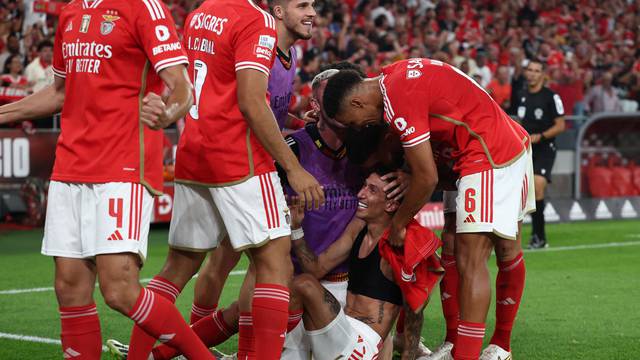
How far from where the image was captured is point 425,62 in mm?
5312

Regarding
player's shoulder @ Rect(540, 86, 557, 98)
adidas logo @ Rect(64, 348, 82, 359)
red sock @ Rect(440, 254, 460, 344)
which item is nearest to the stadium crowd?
player's shoulder @ Rect(540, 86, 557, 98)

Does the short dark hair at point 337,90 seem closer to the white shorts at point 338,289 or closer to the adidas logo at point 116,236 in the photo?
the white shorts at point 338,289

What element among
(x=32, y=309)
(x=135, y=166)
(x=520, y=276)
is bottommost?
(x=32, y=309)

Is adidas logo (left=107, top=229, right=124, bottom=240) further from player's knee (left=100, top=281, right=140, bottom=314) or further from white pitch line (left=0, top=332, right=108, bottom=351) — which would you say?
white pitch line (left=0, top=332, right=108, bottom=351)

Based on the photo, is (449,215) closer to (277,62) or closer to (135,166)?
(277,62)

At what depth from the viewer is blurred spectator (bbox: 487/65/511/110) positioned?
17812 mm

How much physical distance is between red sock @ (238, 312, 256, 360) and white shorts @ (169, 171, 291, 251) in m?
0.50

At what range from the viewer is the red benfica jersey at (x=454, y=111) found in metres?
5.05

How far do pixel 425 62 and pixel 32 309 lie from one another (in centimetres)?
397

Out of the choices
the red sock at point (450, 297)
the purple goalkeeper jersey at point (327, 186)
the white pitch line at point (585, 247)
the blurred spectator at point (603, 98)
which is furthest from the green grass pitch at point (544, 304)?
the blurred spectator at point (603, 98)

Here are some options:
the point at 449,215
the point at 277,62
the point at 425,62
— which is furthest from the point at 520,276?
the point at 277,62

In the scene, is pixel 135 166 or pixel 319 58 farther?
pixel 319 58

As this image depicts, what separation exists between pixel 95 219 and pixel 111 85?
23.9 inches

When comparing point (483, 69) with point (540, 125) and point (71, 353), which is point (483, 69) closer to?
point (540, 125)
